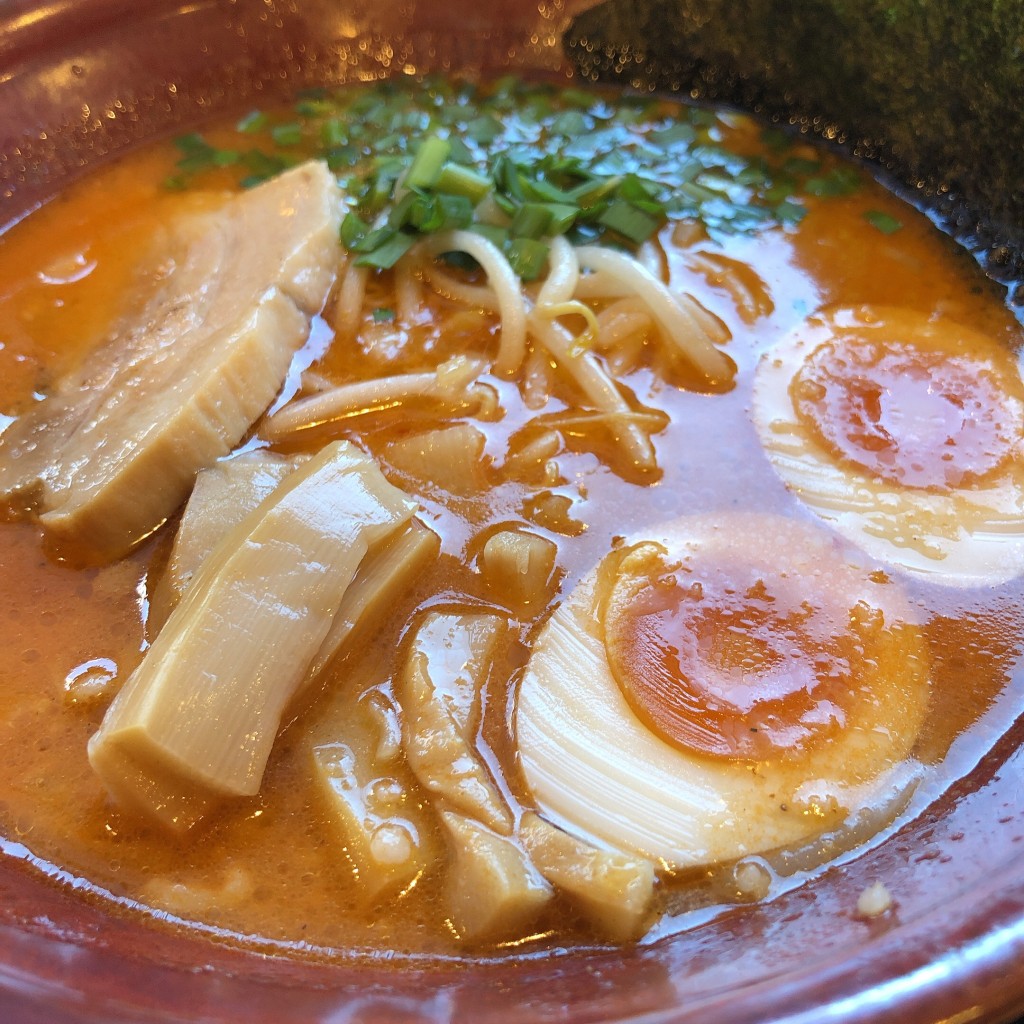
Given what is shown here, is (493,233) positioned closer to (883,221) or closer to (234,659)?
(883,221)

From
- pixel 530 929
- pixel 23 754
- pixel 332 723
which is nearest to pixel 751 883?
pixel 530 929

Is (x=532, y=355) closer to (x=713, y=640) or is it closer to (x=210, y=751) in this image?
(x=713, y=640)

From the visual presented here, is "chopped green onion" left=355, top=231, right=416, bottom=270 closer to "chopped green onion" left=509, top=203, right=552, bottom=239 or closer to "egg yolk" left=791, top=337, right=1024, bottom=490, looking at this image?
"chopped green onion" left=509, top=203, right=552, bottom=239

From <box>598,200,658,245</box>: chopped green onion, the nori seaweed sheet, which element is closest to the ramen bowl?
<box>598,200,658,245</box>: chopped green onion

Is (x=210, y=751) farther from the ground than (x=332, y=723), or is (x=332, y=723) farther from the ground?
(x=210, y=751)

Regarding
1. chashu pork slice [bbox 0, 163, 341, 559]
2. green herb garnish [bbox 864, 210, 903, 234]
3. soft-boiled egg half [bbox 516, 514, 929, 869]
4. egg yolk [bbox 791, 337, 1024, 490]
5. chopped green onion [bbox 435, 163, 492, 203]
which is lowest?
soft-boiled egg half [bbox 516, 514, 929, 869]

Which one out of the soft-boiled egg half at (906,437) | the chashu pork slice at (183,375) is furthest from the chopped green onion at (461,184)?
the soft-boiled egg half at (906,437)

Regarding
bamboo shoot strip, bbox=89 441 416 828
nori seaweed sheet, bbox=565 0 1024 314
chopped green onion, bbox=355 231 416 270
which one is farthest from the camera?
nori seaweed sheet, bbox=565 0 1024 314

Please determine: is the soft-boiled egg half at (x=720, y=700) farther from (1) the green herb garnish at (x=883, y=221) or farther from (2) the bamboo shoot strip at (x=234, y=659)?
(1) the green herb garnish at (x=883, y=221)
